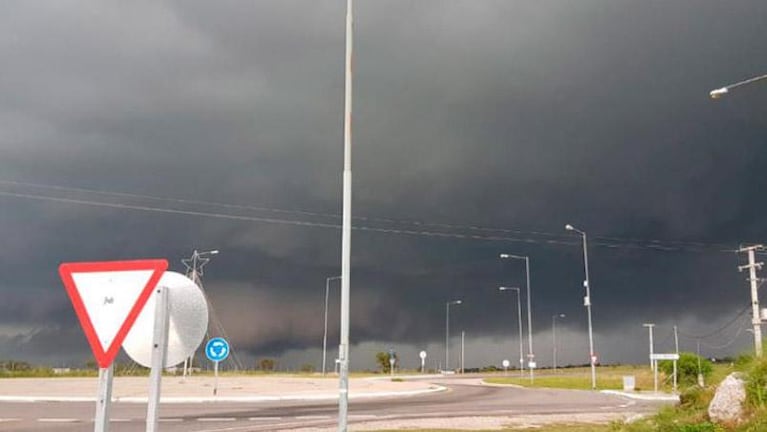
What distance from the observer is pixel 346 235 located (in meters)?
12.7

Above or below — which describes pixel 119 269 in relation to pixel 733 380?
above

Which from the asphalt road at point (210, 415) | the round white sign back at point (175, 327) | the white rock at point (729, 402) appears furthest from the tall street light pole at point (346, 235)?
the asphalt road at point (210, 415)

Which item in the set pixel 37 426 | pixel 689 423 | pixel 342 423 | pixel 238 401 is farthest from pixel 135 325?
pixel 238 401

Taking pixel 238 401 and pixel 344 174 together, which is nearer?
pixel 344 174

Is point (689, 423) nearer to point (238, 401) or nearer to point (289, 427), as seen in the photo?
point (289, 427)

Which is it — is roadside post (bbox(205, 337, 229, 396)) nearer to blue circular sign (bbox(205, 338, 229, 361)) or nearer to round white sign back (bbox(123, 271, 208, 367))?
blue circular sign (bbox(205, 338, 229, 361))

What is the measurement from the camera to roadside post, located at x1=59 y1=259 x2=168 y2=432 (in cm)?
448

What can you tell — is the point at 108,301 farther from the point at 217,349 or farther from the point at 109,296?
the point at 217,349

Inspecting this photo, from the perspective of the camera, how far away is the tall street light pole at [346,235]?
1109 centimetres

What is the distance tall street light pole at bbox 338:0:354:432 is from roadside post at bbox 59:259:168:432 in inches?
257

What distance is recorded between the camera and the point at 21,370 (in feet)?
199

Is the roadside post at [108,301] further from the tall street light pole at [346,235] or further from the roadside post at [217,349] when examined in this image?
the roadside post at [217,349]

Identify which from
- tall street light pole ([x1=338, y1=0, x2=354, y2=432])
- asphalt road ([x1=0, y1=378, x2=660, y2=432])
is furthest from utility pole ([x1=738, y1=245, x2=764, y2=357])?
tall street light pole ([x1=338, y1=0, x2=354, y2=432])

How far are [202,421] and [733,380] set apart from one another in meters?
14.7
